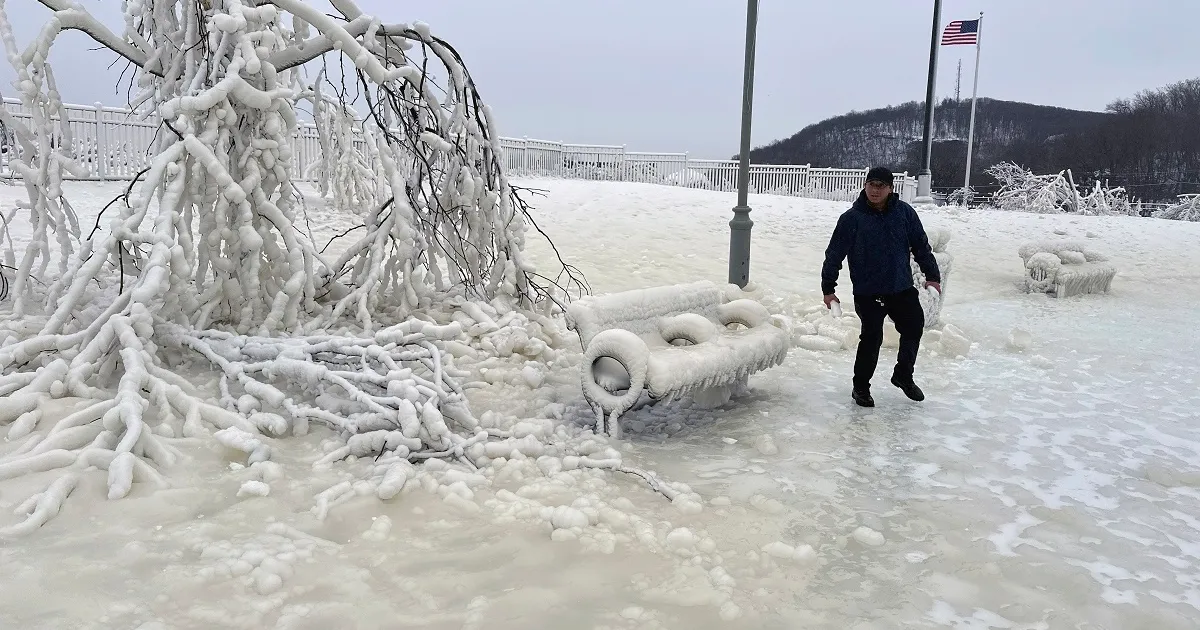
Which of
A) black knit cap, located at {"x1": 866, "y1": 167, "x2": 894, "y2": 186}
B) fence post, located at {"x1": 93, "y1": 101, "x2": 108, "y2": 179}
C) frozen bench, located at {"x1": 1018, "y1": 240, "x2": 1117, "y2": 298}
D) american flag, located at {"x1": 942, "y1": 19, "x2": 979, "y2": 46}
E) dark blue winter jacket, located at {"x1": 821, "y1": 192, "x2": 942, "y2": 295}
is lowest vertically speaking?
frozen bench, located at {"x1": 1018, "y1": 240, "x2": 1117, "y2": 298}

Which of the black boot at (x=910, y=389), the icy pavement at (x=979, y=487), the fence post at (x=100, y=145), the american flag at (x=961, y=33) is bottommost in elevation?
the icy pavement at (x=979, y=487)

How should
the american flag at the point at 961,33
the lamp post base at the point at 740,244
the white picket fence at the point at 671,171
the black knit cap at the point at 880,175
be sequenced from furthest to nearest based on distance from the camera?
the white picket fence at the point at 671,171
the american flag at the point at 961,33
the lamp post base at the point at 740,244
the black knit cap at the point at 880,175

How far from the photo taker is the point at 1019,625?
2410 mm

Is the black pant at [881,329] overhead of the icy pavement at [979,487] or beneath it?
overhead

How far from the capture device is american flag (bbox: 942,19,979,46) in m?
19.9

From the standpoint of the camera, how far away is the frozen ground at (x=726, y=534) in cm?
237

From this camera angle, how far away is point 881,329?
16.3 ft

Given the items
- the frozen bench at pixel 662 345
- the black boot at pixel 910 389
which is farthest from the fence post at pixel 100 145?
the black boot at pixel 910 389

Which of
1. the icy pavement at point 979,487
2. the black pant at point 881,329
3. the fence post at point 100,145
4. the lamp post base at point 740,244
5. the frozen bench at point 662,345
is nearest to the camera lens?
the icy pavement at point 979,487

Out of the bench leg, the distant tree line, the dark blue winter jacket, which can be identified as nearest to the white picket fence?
the distant tree line

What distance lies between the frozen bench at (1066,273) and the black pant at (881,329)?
646cm

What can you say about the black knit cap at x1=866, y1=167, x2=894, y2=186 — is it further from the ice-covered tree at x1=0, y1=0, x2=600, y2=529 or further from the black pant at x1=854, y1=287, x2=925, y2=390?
the ice-covered tree at x1=0, y1=0, x2=600, y2=529

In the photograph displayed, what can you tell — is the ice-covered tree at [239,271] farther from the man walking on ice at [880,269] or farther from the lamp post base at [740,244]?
the lamp post base at [740,244]

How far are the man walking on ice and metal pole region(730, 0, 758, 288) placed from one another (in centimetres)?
299
